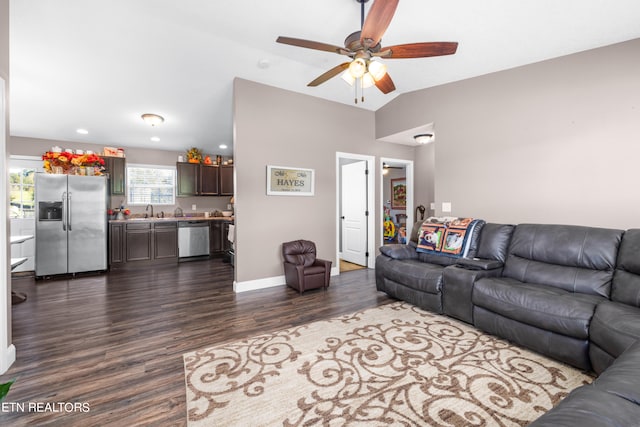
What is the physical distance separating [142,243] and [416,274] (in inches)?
212

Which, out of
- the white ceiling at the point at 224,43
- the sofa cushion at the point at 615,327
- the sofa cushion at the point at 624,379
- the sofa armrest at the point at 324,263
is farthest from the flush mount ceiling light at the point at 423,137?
the sofa cushion at the point at 624,379

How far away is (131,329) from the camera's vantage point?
2809mm

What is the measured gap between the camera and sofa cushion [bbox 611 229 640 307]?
216 cm

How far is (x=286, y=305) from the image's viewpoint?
137 inches

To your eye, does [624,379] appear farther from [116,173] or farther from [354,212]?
[116,173]

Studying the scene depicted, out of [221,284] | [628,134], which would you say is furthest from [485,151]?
[221,284]

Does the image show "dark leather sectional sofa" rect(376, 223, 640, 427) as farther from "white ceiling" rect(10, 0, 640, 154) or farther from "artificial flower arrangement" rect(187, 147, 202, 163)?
"artificial flower arrangement" rect(187, 147, 202, 163)

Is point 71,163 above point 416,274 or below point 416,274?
above

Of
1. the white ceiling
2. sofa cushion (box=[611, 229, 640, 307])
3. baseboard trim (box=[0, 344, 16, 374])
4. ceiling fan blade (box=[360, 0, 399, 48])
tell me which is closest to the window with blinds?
the white ceiling

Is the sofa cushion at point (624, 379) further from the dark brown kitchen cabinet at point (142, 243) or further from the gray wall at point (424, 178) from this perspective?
the dark brown kitchen cabinet at point (142, 243)

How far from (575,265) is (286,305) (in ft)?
9.78

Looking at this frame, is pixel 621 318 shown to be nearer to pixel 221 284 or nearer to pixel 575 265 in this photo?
pixel 575 265

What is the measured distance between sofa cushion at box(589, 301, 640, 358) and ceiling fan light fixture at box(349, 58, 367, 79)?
2.58 m

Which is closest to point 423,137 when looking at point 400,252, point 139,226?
point 400,252
